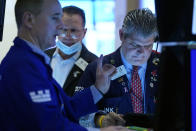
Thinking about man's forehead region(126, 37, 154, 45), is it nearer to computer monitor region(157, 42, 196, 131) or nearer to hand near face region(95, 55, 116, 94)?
hand near face region(95, 55, 116, 94)

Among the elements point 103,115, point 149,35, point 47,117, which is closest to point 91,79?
point 103,115

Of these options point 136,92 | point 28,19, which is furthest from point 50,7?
point 136,92

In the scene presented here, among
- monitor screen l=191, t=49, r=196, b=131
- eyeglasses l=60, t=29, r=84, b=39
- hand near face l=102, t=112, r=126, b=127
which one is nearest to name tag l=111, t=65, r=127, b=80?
hand near face l=102, t=112, r=126, b=127

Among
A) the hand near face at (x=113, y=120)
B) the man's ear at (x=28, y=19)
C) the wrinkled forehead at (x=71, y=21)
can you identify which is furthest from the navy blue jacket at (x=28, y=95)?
the wrinkled forehead at (x=71, y=21)

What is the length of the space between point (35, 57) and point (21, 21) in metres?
0.23

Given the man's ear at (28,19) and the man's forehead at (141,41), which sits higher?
the man's ear at (28,19)

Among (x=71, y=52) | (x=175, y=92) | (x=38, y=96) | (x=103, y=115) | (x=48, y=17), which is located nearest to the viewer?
(x=175, y=92)

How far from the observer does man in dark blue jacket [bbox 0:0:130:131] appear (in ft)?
3.32

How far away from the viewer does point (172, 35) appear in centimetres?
80

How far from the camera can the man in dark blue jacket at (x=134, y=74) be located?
1.53 m

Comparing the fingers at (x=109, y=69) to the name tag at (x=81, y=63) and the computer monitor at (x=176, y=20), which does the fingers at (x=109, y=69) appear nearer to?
the computer monitor at (x=176, y=20)

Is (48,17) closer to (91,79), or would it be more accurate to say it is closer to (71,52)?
(91,79)

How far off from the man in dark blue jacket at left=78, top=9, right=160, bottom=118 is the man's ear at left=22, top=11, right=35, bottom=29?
18.3 inches

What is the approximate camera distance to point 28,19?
125 centimetres
